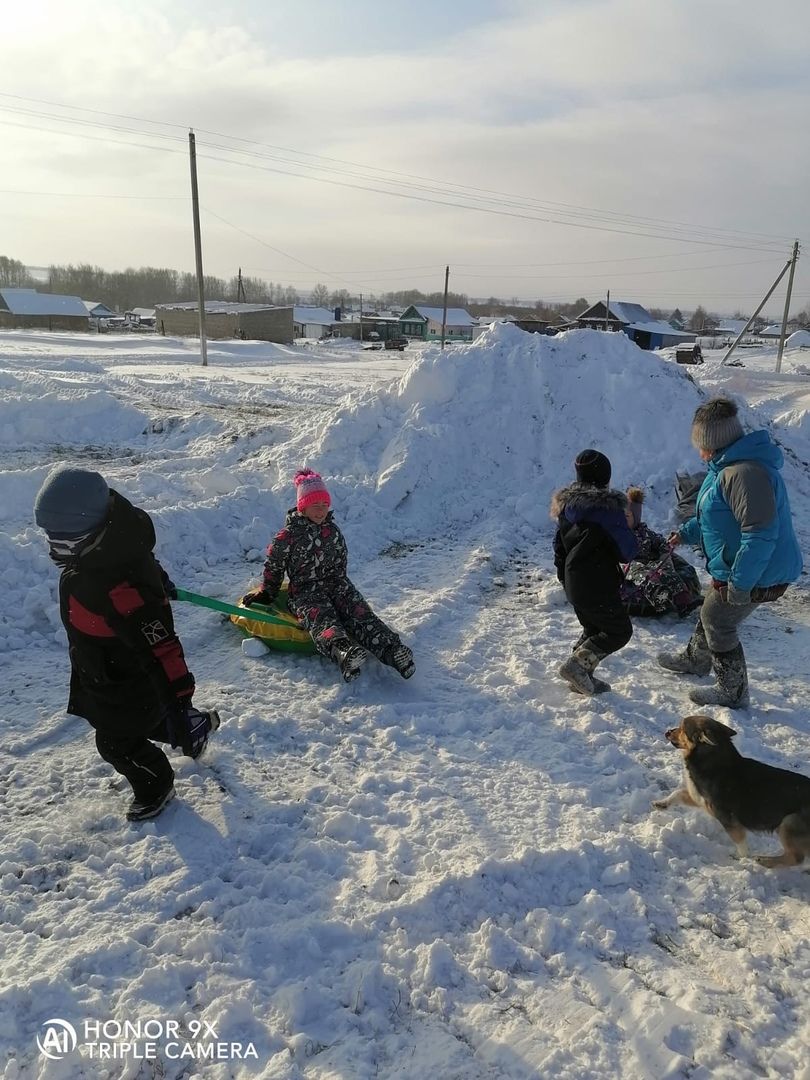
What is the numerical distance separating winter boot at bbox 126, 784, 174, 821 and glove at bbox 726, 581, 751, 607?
3.23 metres

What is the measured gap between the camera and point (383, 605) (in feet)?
19.2

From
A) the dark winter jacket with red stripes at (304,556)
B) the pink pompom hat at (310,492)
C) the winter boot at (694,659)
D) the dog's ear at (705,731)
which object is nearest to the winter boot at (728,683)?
the winter boot at (694,659)

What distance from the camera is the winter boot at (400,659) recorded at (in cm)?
441

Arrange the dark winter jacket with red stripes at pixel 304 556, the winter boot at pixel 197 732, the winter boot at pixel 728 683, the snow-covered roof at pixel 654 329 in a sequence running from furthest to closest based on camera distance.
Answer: the snow-covered roof at pixel 654 329 → the dark winter jacket with red stripes at pixel 304 556 → the winter boot at pixel 728 683 → the winter boot at pixel 197 732

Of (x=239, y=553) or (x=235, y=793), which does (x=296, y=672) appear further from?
(x=239, y=553)

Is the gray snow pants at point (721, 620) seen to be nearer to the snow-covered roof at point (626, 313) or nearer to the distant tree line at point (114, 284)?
the snow-covered roof at point (626, 313)

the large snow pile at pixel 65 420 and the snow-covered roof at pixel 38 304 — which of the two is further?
the snow-covered roof at pixel 38 304

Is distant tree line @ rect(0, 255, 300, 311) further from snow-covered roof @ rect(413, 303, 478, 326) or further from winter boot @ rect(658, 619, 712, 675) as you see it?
winter boot @ rect(658, 619, 712, 675)

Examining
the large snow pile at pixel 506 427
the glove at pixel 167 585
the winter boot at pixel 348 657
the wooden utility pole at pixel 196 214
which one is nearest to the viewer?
the glove at pixel 167 585

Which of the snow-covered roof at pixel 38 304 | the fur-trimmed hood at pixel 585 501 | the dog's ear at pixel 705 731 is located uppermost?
the snow-covered roof at pixel 38 304

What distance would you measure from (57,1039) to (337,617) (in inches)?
115

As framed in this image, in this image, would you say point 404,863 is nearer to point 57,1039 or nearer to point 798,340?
point 57,1039

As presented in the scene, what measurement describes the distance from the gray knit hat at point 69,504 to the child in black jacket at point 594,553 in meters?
2.71

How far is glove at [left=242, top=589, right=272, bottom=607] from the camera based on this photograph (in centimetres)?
504
